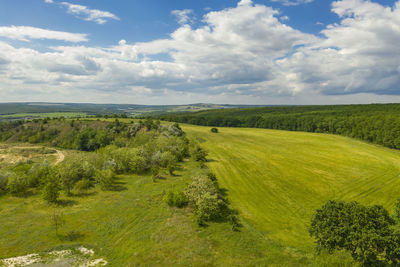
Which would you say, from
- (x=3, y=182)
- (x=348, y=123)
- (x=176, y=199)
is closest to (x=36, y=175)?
(x=3, y=182)

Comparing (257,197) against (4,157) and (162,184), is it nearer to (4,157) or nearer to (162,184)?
(162,184)

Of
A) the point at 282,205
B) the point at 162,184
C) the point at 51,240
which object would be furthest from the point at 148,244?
the point at 282,205

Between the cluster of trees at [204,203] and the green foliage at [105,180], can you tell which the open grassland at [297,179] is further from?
the green foliage at [105,180]

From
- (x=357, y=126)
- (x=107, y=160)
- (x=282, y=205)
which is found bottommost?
(x=282, y=205)

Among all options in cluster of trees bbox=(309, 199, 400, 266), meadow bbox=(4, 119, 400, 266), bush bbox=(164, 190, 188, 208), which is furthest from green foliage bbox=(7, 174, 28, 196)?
cluster of trees bbox=(309, 199, 400, 266)

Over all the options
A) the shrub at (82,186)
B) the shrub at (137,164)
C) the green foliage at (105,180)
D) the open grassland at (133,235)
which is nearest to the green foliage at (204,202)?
the open grassland at (133,235)

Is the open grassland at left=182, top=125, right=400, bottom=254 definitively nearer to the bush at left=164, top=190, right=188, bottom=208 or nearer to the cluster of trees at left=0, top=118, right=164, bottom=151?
the bush at left=164, top=190, right=188, bottom=208

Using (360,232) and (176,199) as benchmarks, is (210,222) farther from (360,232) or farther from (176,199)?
(360,232)
